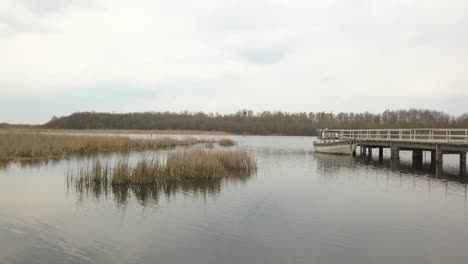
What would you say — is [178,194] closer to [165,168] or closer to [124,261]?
[165,168]

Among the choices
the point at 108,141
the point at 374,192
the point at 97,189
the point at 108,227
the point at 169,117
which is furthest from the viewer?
the point at 169,117

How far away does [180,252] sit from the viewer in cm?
799

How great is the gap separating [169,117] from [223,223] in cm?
11304

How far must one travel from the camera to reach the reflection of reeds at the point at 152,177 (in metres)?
14.3

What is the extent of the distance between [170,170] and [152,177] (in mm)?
1075

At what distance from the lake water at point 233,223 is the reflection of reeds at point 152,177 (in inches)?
7.6

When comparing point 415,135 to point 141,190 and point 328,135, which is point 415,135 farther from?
point 141,190

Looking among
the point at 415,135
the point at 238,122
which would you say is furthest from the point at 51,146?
the point at 238,122

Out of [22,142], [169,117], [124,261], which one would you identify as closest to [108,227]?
[124,261]

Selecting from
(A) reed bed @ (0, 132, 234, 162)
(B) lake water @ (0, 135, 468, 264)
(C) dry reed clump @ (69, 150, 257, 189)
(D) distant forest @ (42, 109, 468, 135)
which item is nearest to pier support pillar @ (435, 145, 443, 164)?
(B) lake water @ (0, 135, 468, 264)

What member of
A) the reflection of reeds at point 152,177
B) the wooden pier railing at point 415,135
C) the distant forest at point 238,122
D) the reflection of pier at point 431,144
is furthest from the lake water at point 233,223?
the distant forest at point 238,122

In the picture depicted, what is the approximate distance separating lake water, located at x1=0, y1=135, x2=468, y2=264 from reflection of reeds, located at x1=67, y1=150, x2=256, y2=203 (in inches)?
7.6

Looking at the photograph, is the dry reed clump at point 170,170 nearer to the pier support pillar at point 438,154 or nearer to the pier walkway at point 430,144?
the pier walkway at point 430,144

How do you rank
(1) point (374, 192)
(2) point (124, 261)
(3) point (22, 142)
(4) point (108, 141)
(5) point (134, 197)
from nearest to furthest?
(2) point (124, 261) < (5) point (134, 197) < (1) point (374, 192) < (3) point (22, 142) < (4) point (108, 141)
